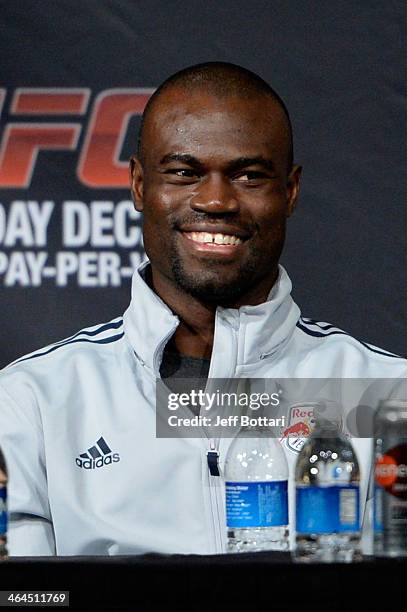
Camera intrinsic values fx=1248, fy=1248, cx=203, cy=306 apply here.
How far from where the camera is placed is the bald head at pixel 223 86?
6.61 ft

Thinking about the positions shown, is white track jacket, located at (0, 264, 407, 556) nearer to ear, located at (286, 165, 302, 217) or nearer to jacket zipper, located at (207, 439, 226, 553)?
jacket zipper, located at (207, 439, 226, 553)

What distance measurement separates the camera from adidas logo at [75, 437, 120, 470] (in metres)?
1.93

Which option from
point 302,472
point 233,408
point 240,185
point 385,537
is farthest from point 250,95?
point 385,537

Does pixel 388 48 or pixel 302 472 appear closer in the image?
pixel 302 472

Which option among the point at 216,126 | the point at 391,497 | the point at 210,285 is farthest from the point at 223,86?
the point at 391,497

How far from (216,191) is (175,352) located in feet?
0.94

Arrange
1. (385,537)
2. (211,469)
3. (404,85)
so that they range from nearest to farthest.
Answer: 1. (385,537)
2. (211,469)
3. (404,85)

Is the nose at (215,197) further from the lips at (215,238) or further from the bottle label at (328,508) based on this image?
the bottle label at (328,508)

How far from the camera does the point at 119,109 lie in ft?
8.26

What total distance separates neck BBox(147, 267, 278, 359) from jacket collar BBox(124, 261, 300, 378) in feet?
0.09

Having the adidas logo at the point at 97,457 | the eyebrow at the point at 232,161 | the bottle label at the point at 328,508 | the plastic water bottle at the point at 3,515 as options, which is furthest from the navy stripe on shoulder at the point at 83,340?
the bottle label at the point at 328,508

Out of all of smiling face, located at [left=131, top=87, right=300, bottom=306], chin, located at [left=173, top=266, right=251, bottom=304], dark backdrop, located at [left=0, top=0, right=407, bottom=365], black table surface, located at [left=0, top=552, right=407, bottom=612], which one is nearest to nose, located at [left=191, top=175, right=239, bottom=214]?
smiling face, located at [left=131, top=87, right=300, bottom=306]

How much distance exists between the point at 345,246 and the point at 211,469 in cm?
76

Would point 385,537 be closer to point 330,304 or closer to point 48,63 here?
point 330,304
